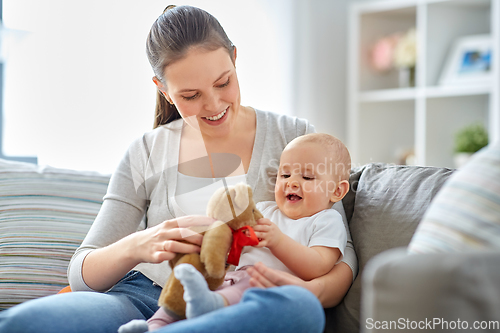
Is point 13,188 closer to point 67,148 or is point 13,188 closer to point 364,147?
point 67,148

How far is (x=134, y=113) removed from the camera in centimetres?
242

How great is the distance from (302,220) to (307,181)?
0.10 meters

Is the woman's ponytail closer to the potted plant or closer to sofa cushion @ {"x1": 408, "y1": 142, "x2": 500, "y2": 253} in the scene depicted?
sofa cushion @ {"x1": 408, "y1": 142, "x2": 500, "y2": 253}

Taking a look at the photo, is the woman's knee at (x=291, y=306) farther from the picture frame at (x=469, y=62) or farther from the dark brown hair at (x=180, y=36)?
the picture frame at (x=469, y=62)

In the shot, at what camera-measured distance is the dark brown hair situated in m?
1.17

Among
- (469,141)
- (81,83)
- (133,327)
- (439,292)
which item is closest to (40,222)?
(133,327)

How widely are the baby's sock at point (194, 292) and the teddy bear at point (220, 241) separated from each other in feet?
0.17

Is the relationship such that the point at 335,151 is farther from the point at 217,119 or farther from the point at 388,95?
the point at 388,95

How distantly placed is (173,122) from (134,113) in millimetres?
1074

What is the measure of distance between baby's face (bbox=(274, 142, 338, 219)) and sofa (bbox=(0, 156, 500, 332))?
0.38ft

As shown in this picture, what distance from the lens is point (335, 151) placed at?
1.18 meters

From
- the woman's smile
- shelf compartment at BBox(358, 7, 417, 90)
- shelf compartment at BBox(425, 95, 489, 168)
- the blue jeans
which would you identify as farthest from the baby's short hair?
shelf compartment at BBox(358, 7, 417, 90)

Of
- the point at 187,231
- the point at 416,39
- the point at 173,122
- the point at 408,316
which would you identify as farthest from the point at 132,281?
the point at 416,39

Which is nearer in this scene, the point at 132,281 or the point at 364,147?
the point at 132,281
